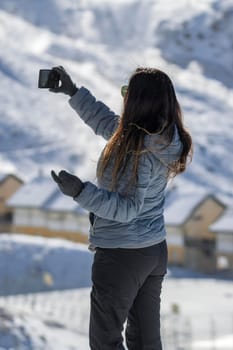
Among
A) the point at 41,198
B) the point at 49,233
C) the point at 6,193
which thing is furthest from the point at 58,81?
the point at 6,193

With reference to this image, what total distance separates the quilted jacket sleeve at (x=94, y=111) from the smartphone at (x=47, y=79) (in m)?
0.08

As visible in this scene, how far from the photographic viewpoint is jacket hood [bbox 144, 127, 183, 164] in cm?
212

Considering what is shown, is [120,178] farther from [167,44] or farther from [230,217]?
[167,44]

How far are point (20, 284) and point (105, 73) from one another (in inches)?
1446

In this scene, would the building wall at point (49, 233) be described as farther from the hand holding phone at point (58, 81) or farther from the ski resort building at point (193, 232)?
the hand holding phone at point (58, 81)

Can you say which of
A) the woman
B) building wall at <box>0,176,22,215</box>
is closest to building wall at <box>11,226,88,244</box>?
building wall at <box>0,176,22,215</box>

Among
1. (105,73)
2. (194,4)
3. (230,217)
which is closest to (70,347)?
(230,217)

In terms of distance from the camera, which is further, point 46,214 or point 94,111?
point 46,214

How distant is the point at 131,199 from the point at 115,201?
0.16 feet

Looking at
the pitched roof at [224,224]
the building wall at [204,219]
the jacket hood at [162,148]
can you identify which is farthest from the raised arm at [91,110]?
the building wall at [204,219]

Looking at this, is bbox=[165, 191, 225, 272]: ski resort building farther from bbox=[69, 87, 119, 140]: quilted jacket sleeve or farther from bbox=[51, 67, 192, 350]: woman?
bbox=[51, 67, 192, 350]: woman

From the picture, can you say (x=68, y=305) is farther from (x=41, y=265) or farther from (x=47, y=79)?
(x=47, y=79)

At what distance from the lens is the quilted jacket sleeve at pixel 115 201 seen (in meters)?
2.02

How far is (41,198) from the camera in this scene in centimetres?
3097
